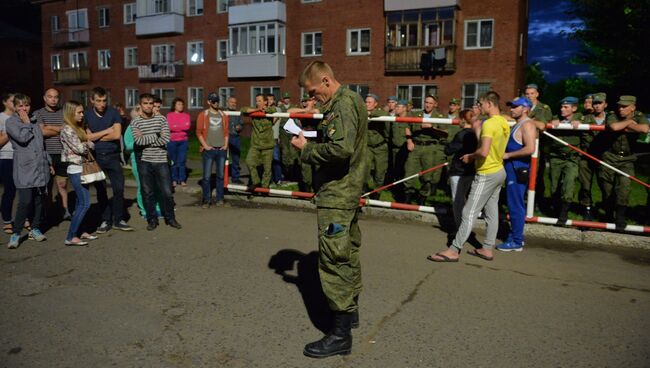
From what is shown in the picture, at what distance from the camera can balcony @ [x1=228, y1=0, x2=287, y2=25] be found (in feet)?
99.7

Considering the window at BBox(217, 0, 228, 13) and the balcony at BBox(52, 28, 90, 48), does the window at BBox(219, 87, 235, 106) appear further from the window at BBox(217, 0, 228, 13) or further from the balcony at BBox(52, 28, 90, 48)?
the balcony at BBox(52, 28, 90, 48)

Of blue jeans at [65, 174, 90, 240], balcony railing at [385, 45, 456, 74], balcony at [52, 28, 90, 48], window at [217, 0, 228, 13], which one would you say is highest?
window at [217, 0, 228, 13]

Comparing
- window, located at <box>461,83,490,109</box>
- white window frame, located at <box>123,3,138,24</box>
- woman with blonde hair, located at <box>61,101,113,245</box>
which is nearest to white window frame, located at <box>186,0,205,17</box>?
white window frame, located at <box>123,3,138,24</box>

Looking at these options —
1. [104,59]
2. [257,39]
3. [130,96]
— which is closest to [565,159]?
[257,39]

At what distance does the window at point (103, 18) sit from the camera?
39281 millimetres

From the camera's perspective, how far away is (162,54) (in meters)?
36.7

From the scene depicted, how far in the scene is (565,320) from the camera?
13.7 feet

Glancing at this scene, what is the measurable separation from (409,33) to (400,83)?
2809 millimetres

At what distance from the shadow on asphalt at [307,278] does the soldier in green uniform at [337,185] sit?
29 cm

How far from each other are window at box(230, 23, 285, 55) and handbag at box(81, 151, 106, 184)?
25.5m

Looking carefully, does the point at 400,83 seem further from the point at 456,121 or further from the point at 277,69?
the point at 456,121

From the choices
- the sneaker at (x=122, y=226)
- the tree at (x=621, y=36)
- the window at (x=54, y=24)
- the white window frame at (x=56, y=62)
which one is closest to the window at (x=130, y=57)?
the white window frame at (x=56, y=62)

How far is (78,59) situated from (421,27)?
30425mm

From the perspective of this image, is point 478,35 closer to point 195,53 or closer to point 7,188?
point 195,53
